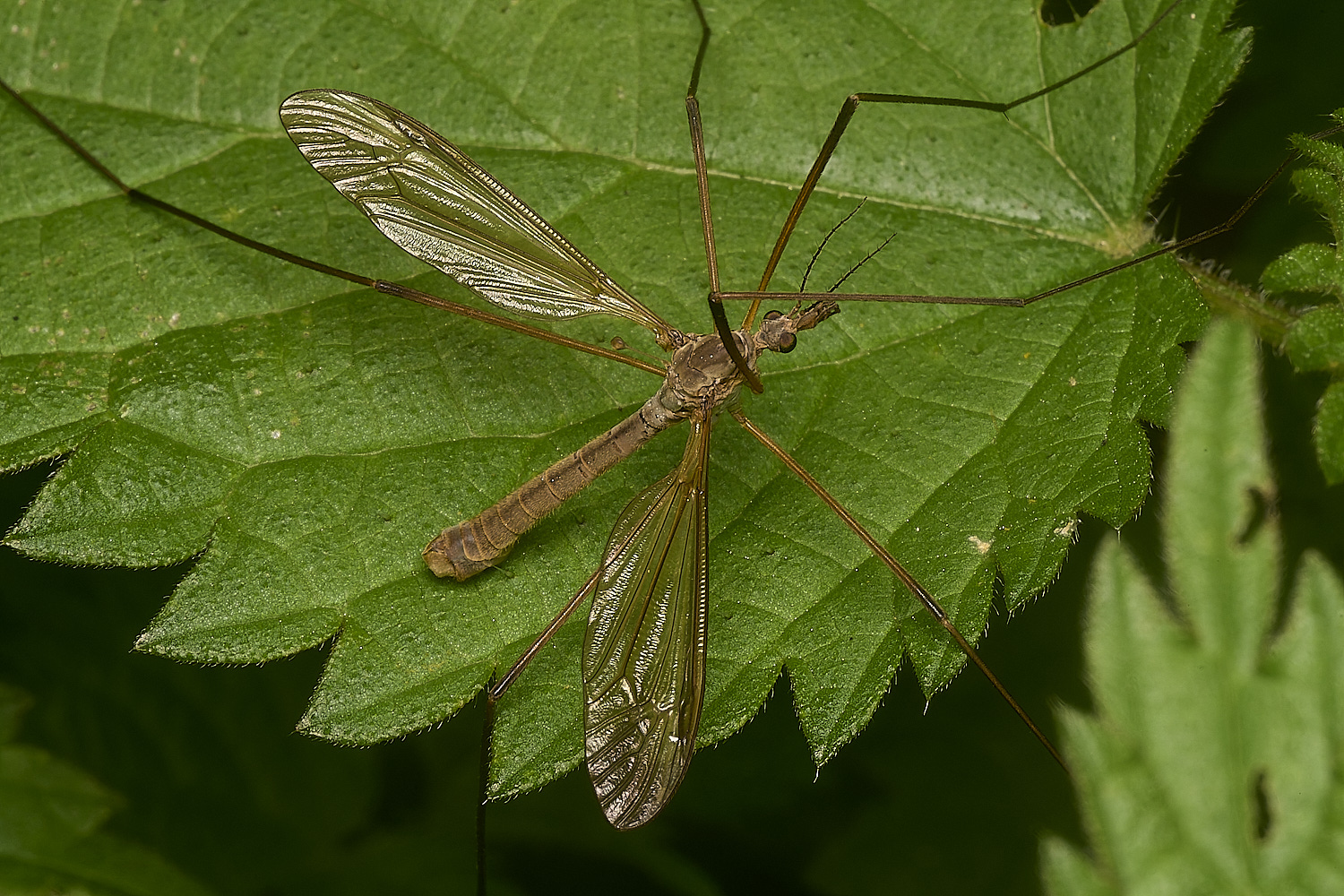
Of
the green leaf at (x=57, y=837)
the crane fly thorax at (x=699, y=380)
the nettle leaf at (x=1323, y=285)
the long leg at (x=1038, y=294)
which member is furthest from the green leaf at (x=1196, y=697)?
the green leaf at (x=57, y=837)

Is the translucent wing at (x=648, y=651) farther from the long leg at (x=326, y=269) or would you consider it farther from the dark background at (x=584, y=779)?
the dark background at (x=584, y=779)

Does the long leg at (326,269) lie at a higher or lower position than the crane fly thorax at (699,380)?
higher

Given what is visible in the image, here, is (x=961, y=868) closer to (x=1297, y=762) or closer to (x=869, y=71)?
(x=1297, y=762)

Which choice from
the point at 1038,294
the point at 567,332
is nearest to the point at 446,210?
the point at 567,332

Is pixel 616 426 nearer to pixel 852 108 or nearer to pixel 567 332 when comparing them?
pixel 567 332

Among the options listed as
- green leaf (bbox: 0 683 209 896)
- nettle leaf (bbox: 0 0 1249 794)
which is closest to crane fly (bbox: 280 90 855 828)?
nettle leaf (bbox: 0 0 1249 794)
